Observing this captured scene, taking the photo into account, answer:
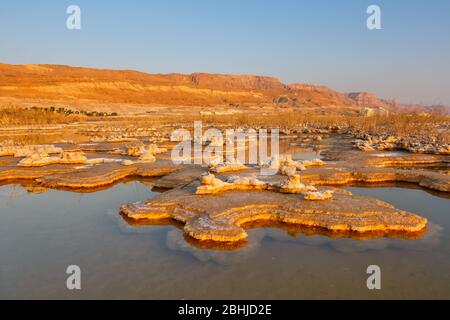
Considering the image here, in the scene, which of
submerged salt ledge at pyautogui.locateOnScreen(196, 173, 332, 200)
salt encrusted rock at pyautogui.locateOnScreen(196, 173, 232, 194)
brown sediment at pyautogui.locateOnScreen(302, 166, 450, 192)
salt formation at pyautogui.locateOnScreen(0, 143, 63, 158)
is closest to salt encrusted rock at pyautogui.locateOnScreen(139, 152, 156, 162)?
A: salt formation at pyautogui.locateOnScreen(0, 143, 63, 158)

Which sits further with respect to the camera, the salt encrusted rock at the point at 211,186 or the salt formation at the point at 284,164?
the salt formation at the point at 284,164

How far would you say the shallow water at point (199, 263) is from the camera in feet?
21.9

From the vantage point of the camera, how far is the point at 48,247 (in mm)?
8734

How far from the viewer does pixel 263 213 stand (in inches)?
407

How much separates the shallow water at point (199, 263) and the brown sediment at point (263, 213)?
0.49m

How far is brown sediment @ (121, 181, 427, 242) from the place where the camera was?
9266 mm

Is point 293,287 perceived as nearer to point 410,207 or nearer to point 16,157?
point 410,207

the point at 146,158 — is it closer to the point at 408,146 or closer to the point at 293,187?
the point at 293,187

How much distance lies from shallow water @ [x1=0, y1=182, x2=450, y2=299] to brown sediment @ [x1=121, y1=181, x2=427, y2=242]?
49cm

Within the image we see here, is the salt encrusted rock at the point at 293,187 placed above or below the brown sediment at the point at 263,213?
above

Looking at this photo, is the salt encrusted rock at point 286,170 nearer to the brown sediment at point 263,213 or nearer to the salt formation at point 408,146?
the brown sediment at point 263,213

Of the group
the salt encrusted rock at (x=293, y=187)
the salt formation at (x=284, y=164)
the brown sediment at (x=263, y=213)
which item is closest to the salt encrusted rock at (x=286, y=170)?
the salt formation at (x=284, y=164)

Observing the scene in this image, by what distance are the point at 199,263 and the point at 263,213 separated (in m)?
3.19

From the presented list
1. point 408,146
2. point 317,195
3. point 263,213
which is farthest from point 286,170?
point 408,146
